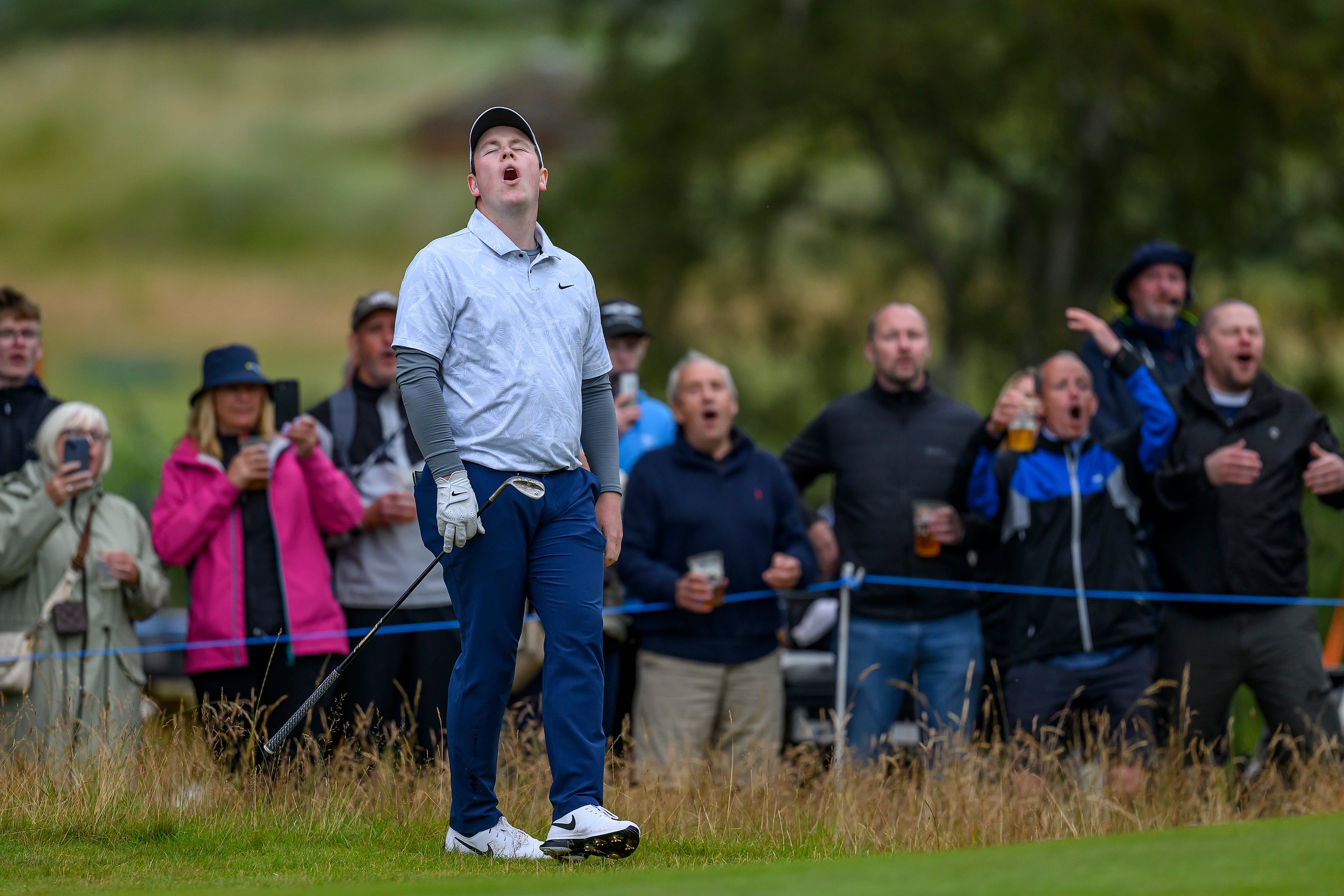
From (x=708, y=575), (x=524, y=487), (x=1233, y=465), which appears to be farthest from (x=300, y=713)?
(x=1233, y=465)

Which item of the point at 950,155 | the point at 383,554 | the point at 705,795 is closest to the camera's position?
the point at 705,795

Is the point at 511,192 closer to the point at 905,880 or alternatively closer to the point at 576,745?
the point at 576,745

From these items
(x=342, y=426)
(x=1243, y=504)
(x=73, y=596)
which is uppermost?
(x=342, y=426)

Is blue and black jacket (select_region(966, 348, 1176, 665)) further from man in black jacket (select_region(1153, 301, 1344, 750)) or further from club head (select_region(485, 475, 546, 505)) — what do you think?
club head (select_region(485, 475, 546, 505))

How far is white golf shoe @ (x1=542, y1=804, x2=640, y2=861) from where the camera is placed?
17.5 ft

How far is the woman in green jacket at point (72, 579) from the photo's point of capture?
7.39m

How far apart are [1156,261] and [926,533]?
2122 millimetres

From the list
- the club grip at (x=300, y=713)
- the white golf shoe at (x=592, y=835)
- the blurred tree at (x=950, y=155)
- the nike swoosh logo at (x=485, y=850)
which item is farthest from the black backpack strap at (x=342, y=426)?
the blurred tree at (x=950, y=155)

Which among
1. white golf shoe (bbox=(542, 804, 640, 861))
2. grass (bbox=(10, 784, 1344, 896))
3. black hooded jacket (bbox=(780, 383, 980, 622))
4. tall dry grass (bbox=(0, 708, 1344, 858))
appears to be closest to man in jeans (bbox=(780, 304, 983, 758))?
black hooded jacket (bbox=(780, 383, 980, 622))

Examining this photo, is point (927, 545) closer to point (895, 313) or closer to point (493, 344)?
point (895, 313)

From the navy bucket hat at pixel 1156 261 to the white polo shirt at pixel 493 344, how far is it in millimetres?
4497

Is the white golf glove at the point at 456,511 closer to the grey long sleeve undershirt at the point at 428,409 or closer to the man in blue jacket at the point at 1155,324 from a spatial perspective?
the grey long sleeve undershirt at the point at 428,409

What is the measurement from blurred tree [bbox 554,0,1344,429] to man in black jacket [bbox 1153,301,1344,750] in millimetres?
11019

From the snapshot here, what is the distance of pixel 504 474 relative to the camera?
562cm
